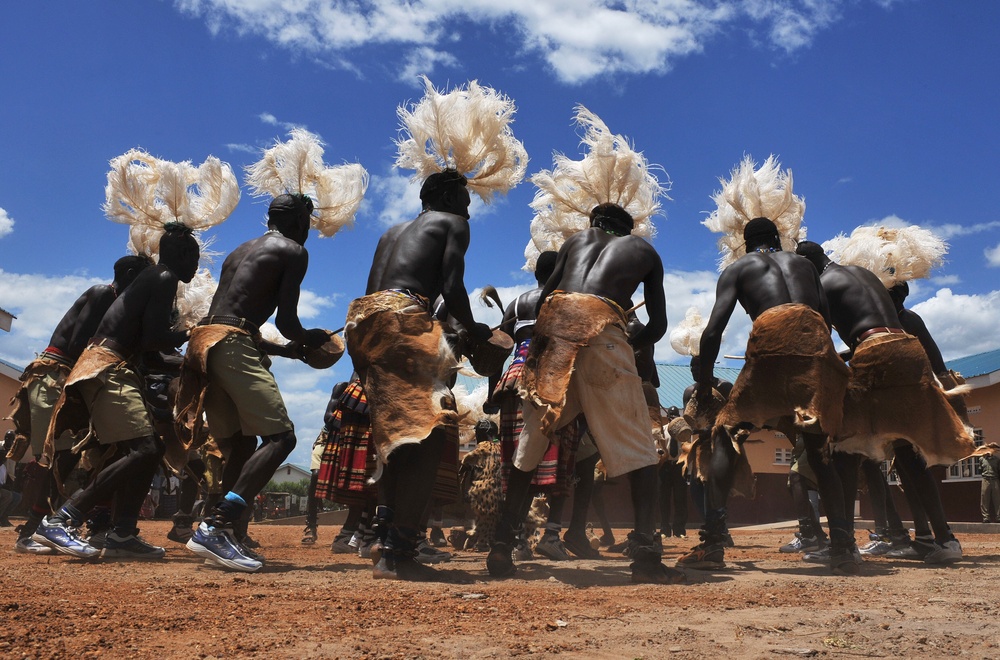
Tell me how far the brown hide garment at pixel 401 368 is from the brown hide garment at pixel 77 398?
1838mm

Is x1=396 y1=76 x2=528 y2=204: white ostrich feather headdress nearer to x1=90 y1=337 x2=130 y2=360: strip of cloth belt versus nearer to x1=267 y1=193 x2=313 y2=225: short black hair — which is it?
x1=267 y1=193 x2=313 y2=225: short black hair

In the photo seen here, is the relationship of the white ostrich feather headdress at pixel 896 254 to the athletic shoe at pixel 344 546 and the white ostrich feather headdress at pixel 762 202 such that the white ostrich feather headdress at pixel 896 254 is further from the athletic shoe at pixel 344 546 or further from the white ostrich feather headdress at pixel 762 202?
the athletic shoe at pixel 344 546

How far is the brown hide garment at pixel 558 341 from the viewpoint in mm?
3984

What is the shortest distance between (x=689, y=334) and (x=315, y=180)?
13.8 feet

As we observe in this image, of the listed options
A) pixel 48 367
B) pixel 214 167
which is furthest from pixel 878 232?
pixel 48 367

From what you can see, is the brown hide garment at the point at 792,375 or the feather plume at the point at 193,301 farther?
the feather plume at the point at 193,301

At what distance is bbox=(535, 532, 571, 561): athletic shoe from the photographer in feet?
19.2

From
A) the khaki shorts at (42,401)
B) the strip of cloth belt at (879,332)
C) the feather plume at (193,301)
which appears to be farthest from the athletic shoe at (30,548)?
the strip of cloth belt at (879,332)

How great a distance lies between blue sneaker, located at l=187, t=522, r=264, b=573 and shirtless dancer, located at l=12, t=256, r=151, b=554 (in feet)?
6.03

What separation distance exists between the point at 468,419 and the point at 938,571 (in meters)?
2.86

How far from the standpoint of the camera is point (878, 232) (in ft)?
21.3

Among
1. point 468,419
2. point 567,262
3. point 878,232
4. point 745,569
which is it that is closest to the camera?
point 468,419

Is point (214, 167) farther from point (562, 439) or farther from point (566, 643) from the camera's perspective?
point (566, 643)

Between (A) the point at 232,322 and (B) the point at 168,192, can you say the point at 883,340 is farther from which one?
(B) the point at 168,192
